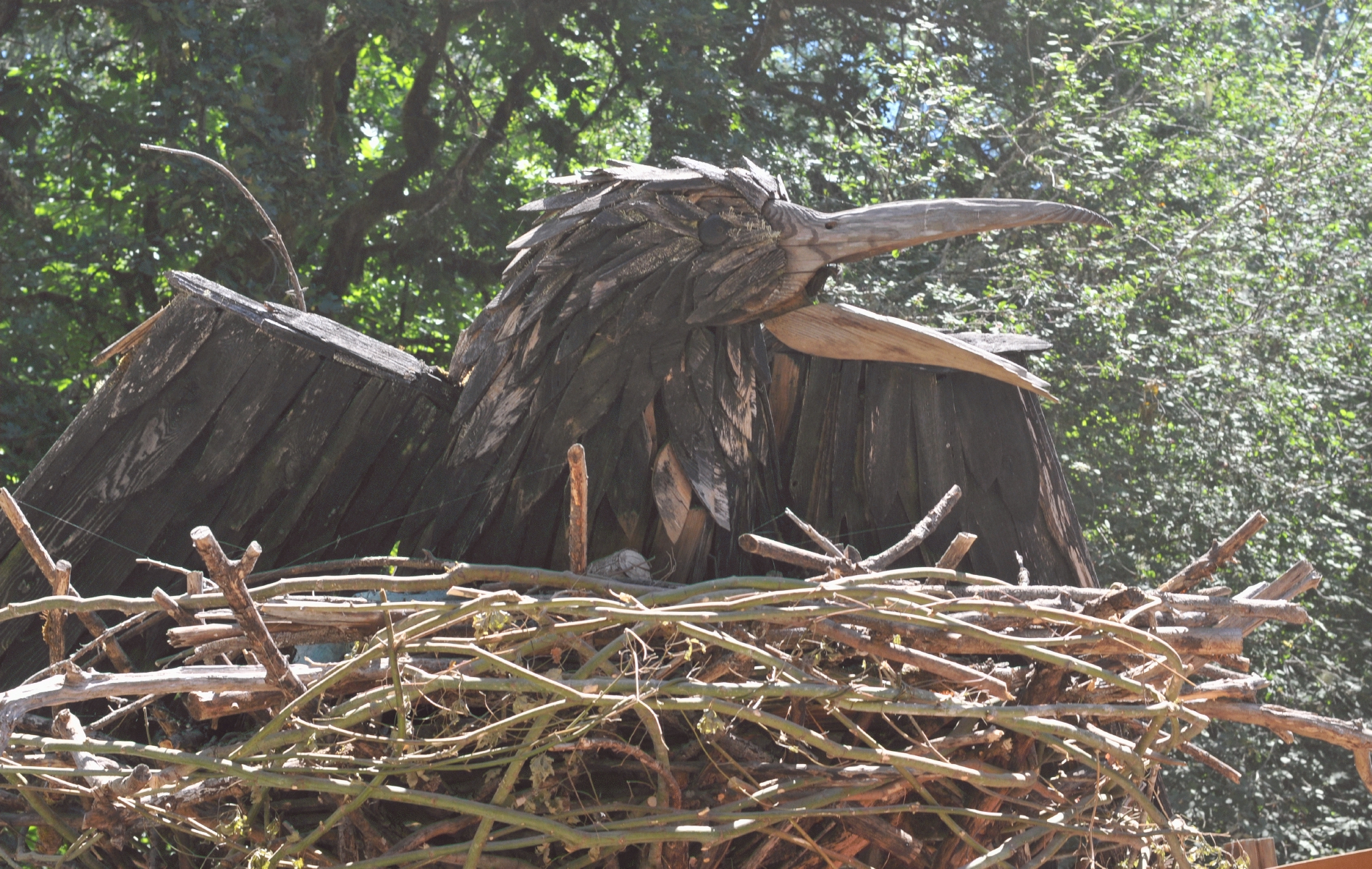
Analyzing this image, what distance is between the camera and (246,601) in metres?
1.17

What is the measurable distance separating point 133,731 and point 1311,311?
15.1ft

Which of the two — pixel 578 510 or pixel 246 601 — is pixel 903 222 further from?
pixel 246 601

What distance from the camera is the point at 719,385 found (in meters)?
1.83

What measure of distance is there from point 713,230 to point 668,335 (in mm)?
170

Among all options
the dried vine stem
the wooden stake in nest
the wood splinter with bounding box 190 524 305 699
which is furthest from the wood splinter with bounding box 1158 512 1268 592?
the dried vine stem

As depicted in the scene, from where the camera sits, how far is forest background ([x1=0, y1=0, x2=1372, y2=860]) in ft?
12.7

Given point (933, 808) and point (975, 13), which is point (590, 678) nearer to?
point (933, 808)

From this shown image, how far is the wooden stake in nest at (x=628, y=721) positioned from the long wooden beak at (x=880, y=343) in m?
0.41

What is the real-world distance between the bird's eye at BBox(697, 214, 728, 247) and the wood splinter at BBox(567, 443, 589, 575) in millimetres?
485

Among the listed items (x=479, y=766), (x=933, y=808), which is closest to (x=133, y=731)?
(x=479, y=766)

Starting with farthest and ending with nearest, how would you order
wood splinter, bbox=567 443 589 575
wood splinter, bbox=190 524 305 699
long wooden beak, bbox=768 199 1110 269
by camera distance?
long wooden beak, bbox=768 199 1110 269, wood splinter, bbox=567 443 589 575, wood splinter, bbox=190 524 305 699

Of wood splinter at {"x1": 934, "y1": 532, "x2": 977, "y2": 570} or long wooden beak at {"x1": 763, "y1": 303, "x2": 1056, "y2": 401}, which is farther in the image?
long wooden beak at {"x1": 763, "y1": 303, "x2": 1056, "y2": 401}

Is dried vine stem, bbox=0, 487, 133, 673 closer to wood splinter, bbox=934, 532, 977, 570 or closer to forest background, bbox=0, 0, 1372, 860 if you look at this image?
wood splinter, bbox=934, 532, 977, 570

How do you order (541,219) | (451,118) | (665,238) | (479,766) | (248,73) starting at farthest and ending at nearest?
(451,118), (248,73), (541,219), (665,238), (479,766)
